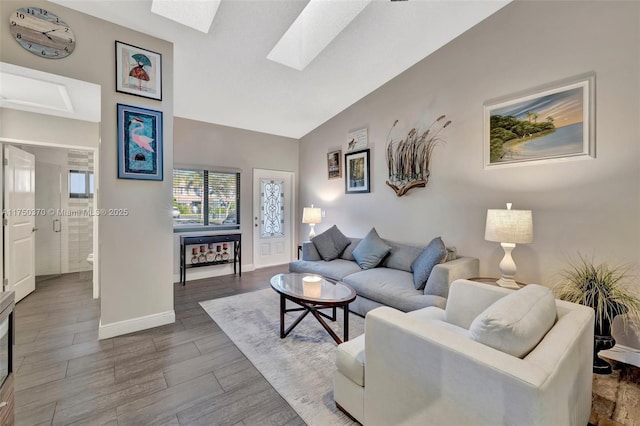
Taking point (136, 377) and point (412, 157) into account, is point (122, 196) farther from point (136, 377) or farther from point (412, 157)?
point (412, 157)

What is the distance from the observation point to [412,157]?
12.0ft

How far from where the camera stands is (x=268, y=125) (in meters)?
4.96

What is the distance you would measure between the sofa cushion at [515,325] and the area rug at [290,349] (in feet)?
3.32

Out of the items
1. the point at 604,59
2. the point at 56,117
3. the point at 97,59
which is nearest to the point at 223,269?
the point at 56,117

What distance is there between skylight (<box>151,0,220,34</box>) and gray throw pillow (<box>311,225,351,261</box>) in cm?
300

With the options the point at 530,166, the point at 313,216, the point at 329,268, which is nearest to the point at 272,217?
the point at 313,216

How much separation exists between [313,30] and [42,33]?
2.45m

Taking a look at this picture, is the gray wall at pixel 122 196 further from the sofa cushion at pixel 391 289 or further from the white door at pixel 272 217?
the white door at pixel 272 217

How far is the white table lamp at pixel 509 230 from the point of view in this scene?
2.34 metres

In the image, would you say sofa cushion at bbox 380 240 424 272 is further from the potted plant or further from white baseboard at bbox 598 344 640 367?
white baseboard at bbox 598 344 640 367

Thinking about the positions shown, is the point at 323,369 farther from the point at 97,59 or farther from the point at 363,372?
the point at 97,59

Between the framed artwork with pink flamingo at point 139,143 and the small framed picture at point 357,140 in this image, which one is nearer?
the framed artwork with pink flamingo at point 139,143

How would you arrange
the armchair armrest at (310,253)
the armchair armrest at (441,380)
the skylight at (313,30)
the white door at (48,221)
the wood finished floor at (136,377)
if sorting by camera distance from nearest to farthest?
1. the armchair armrest at (441,380)
2. the wood finished floor at (136,377)
3. the skylight at (313,30)
4. the armchair armrest at (310,253)
5. the white door at (48,221)

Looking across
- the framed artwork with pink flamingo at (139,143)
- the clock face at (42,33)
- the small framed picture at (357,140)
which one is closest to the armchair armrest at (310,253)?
the small framed picture at (357,140)
